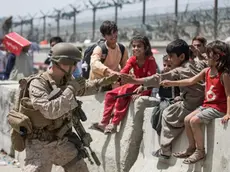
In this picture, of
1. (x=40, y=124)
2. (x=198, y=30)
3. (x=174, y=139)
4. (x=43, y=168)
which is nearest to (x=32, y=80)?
(x=40, y=124)

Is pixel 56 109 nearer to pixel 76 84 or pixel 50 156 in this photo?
pixel 76 84

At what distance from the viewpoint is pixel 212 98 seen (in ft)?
14.3

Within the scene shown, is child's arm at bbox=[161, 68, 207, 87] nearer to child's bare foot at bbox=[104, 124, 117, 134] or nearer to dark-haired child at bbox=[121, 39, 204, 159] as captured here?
dark-haired child at bbox=[121, 39, 204, 159]

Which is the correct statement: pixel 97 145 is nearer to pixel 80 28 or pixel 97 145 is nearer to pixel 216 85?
pixel 216 85

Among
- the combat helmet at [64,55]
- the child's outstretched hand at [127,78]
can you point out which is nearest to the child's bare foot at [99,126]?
the child's outstretched hand at [127,78]

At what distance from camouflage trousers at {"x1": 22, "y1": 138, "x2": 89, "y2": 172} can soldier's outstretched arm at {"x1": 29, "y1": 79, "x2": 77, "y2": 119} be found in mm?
385

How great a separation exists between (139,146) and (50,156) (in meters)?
1.23

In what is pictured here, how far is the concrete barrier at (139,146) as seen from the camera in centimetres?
438

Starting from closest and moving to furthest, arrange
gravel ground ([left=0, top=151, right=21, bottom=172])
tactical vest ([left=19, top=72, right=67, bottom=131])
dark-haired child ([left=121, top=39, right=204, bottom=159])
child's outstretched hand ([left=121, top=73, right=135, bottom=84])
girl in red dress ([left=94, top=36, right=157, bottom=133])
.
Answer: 1. tactical vest ([left=19, top=72, right=67, bottom=131])
2. dark-haired child ([left=121, top=39, right=204, bottom=159])
3. child's outstretched hand ([left=121, top=73, right=135, bottom=84])
4. girl in red dress ([left=94, top=36, right=157, bottom=133])
5. gravel ground ([left=0, top=151, right=21, bottom=172])

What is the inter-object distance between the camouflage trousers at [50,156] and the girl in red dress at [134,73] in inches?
39.8

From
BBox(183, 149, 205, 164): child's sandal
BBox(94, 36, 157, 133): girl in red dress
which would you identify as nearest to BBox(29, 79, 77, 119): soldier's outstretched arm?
BBox(183, 149, 205, 164): child's sandal

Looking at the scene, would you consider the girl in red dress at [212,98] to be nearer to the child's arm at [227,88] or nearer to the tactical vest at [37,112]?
the child's arm at [227,88]

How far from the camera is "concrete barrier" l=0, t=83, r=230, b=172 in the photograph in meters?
4.38

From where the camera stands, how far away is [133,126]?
563cm
